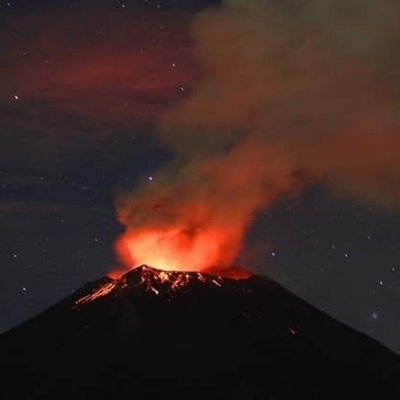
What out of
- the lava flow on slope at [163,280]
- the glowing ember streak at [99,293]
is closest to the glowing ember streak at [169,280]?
the lava flow on slope at [163,280]

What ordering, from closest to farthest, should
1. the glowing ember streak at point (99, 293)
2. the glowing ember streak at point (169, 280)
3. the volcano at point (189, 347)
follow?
1. the volcano at point (189, 347)
2. the glowing ember streak at point (169, 280)
3. the glowing ember streak at point (99, 293)

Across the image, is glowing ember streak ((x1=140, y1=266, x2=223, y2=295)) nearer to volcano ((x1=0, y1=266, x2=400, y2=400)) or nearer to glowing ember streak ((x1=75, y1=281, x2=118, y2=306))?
volcano ((x1=0, y1=266, x2=400, y2=400))

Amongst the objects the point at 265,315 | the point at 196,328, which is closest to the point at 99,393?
the point at 196,328

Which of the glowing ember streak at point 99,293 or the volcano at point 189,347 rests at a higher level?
the glowing ember streak at point 99,293

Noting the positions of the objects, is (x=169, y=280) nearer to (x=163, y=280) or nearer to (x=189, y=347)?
(x=163, y=280)

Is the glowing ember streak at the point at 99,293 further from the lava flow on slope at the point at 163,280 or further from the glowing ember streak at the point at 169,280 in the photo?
the glowing ember streak at the point at 169,280

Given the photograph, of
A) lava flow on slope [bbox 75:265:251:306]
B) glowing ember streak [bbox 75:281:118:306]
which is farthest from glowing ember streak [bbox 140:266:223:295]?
glowing ember streak [bbox 75:281:118:306]
